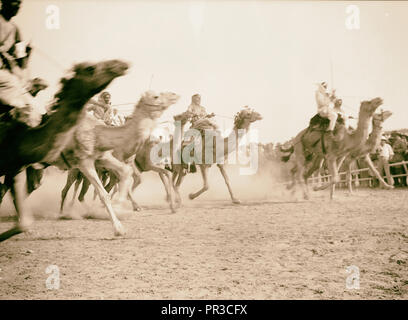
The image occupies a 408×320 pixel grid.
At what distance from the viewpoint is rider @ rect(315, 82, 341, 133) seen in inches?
520

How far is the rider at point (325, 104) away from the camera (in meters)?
13.2

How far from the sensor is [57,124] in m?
4.17

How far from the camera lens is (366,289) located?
13.4 feet

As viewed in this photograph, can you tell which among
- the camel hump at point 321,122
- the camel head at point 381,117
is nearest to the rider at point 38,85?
the camel hump at point 321,122

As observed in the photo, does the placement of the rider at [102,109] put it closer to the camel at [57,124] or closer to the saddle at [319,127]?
the saddle at [319,127]

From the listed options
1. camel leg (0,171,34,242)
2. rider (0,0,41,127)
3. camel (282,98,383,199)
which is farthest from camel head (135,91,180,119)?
camel (282,98,383,199)

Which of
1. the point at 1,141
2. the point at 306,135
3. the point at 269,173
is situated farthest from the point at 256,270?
the point at 269,173

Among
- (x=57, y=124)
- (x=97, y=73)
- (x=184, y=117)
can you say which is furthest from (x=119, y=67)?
(x=184, y=117)

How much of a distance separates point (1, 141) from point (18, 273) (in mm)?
2082

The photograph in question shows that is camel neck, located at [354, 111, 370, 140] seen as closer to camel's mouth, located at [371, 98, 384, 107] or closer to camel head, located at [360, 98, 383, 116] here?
camel head, located at [360, 98, 383, 116]

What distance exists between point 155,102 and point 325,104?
7084 millimetres

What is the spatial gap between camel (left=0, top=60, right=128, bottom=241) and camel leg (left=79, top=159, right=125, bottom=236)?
3127 millimetres

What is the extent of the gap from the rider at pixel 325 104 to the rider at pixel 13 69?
10.4m

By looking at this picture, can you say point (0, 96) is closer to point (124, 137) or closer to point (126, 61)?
point (126, 61)
